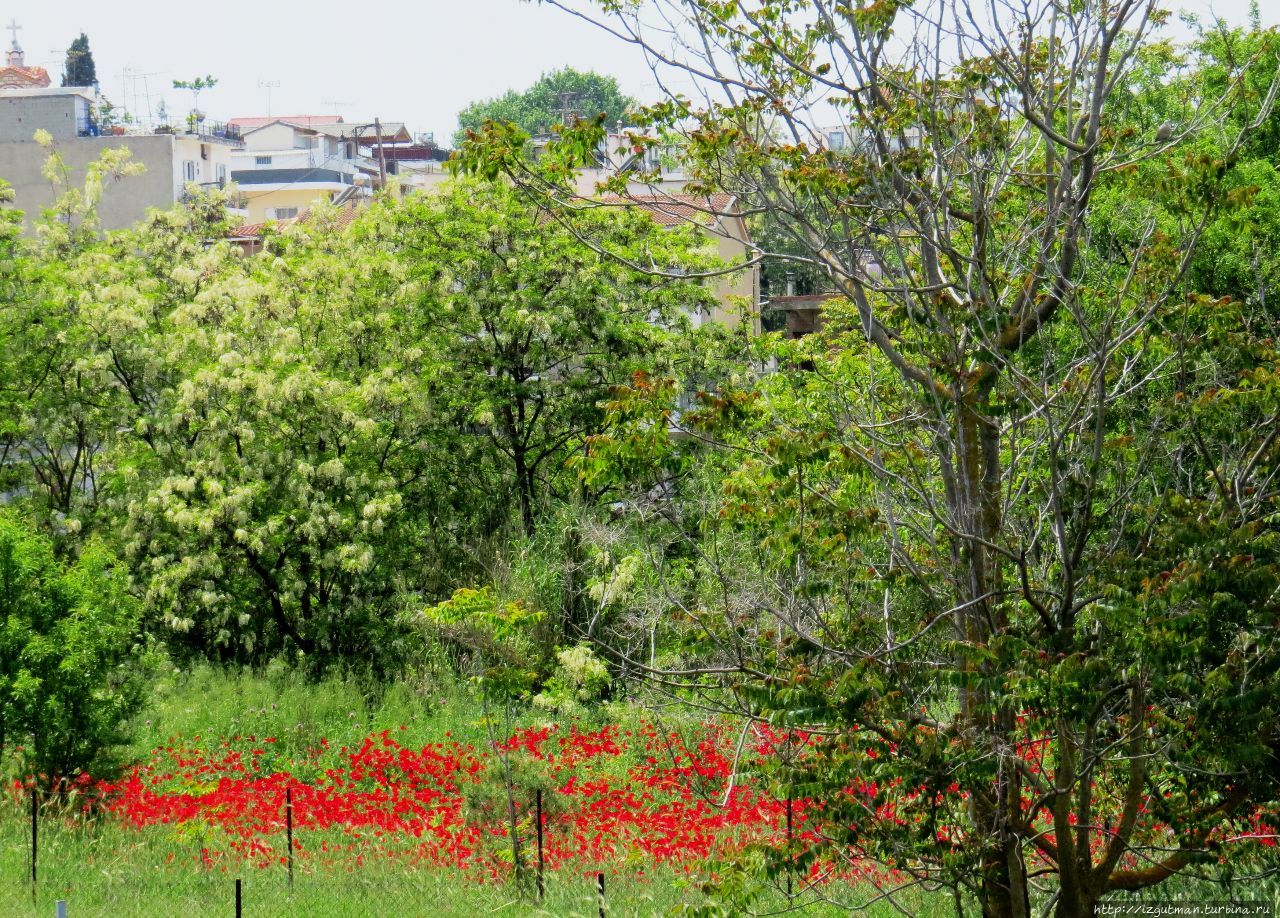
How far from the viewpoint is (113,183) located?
4022 cm

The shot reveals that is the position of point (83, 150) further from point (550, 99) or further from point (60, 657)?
point (550, 99)

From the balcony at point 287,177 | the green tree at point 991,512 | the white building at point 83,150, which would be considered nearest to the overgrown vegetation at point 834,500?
the green tree at point 991,512

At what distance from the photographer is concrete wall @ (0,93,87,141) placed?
4972 cm

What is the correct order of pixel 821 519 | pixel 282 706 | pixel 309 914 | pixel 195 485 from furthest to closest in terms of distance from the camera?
1. pixel 195 485
2. pixel 282 706
3. pixel 309 914
4. pixel 821 519

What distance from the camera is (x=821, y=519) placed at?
7.19 m

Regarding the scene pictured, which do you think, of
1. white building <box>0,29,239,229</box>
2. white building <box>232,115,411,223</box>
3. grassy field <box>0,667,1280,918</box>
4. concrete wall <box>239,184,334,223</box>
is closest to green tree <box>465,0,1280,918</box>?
grassy field <box>0,667,1280,918</box>

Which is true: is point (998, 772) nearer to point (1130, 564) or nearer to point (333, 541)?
point (1130, 564)

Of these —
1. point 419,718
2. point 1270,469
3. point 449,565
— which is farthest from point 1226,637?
point 449,565

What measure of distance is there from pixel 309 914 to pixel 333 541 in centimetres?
898

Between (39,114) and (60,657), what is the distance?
43.2 m

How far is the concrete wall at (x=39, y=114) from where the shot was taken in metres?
49.7

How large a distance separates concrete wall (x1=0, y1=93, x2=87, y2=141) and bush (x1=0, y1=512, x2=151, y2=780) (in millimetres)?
41384

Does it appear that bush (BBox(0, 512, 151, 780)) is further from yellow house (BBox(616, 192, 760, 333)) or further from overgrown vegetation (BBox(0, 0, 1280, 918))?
yellow house (BBox(616, 192, 760, 333))

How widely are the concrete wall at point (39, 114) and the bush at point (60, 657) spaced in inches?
1629
